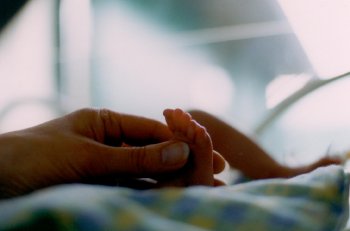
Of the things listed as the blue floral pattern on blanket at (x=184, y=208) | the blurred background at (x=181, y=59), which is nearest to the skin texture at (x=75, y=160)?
the blue floral pattern on blanket at (x=184, y=208)

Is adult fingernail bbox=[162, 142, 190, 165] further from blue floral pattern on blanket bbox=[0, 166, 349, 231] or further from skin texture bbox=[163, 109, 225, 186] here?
blue floral pattern on blanket bbox=[0, 166, 349, 231]

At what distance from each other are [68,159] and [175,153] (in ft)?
0.42

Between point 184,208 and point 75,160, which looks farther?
point 75,160

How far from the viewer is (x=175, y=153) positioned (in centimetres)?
57

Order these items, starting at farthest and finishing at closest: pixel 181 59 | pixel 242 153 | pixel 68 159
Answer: pixel 181 59 → pixel 242 153 → pixel 68 159

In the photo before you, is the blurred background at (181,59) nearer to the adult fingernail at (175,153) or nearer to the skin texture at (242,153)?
the skin texture at (242,153)

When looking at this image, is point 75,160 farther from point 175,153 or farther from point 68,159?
point 175,153

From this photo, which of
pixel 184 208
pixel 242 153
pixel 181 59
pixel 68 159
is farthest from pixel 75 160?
pixel 181 59

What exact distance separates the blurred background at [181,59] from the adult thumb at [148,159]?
0.45 m

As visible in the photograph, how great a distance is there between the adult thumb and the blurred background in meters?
0.45

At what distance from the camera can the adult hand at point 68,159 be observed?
55cm

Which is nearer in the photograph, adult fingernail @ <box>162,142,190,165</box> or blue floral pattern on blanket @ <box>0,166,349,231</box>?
blue floral pattern on blanket @ <box>0,166,349,231</box>

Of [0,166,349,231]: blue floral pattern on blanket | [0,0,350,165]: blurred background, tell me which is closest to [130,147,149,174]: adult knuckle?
[0,166,349,231]: blue floral pattern on blanket

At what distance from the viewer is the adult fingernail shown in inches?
22.4
